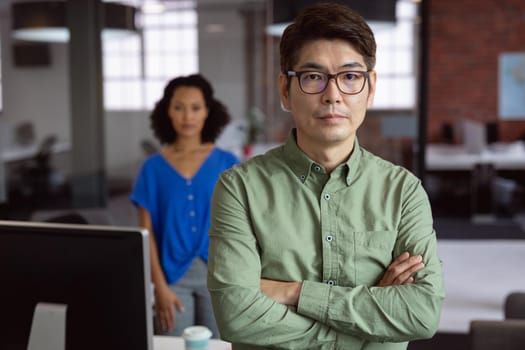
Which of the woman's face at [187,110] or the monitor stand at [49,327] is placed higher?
the woman's face at [187,110]

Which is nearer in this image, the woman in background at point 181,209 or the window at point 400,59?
the woman in background at point 181,209

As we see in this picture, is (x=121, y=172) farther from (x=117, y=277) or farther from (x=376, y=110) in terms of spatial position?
(x=117, y=277)

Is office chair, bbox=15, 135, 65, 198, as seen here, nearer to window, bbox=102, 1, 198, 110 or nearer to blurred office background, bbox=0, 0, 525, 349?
blurred office background, bbox=0, 0, 525, 349

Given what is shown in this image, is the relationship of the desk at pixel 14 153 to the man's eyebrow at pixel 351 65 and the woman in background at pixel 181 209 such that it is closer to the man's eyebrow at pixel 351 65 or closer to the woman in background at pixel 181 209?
the woman in background at pixel 181 209

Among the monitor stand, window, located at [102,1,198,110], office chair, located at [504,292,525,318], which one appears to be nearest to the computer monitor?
the monitor stand

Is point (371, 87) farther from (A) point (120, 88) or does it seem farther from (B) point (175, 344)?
Answer: (A) point (120, 88)

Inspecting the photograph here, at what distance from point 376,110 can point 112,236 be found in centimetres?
555

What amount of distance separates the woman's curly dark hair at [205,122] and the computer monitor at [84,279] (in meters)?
1.66

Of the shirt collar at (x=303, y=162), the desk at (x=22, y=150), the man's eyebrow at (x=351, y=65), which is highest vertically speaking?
the man's eyebrow at (x=351, y=65)

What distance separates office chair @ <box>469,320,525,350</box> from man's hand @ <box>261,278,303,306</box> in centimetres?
94

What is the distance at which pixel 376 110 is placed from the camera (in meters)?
6.66

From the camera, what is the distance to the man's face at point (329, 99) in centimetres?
160

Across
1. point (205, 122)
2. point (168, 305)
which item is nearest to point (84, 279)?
point (168, 305)

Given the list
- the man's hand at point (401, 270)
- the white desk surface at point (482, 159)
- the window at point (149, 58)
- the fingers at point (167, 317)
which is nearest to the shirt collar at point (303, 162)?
the man's hand at point (401, 270)
